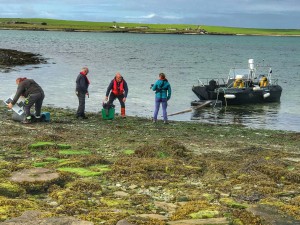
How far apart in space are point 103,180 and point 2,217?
2714 mm

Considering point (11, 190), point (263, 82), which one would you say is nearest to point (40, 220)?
point (11, 190)

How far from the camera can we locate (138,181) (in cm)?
871

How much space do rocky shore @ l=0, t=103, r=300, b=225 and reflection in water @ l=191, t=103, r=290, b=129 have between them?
10712 mm

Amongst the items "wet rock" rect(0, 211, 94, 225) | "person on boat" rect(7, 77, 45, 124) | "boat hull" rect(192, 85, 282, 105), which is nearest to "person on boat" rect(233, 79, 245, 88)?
"boat hull" rect(192, 85, 282, 105)

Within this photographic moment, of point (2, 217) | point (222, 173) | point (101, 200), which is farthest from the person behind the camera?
point (222, 173)

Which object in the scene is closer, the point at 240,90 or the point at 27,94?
the point at 27,94

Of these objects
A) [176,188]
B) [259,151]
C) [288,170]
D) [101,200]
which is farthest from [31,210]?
[259,151]

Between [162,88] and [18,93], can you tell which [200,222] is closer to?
[18,93]

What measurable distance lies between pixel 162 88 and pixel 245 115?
38.3 ft

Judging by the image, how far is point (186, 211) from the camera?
6789mm

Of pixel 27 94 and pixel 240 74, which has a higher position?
pixel 27 94

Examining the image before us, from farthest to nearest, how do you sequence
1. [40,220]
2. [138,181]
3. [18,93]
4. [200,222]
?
[18,93] < [138,181] < [200,222] < [40,220]

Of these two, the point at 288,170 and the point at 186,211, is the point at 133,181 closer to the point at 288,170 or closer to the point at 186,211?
the point at 186,211

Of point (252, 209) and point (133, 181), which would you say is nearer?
point (252, 209)
